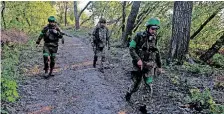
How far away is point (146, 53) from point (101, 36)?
4.80m

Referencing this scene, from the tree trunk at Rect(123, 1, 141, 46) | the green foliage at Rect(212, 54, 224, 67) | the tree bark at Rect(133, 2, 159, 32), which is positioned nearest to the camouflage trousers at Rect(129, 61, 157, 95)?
the green foliage at Rect(212, 54, 224, 67)

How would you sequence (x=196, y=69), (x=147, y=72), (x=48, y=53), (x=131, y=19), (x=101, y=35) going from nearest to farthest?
(x=147, y=72), (x=48, y=53), (x=196, y=69), (x=101, y=35), (x=131, y=19)

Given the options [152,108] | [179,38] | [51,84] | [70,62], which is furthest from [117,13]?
[152,108]

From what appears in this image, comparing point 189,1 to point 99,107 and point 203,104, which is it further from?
point 99,107

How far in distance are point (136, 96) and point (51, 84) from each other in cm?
283

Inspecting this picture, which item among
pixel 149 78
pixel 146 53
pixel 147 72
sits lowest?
pixel 149 78

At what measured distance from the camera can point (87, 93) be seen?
29.1ft

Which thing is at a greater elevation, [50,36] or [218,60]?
[50,36]

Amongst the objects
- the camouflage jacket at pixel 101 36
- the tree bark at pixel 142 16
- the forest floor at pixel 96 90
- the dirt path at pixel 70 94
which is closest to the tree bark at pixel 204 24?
the tree bark at pixel 142 16

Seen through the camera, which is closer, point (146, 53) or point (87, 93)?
point (146, 53)

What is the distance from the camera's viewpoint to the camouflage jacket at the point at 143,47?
281 inches

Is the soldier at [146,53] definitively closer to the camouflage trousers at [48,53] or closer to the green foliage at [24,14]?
the camouflage trousers at [48,53]

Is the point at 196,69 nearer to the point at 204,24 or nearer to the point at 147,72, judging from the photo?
the point at 147,72

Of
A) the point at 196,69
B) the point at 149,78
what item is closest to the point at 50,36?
the point at 149,78
